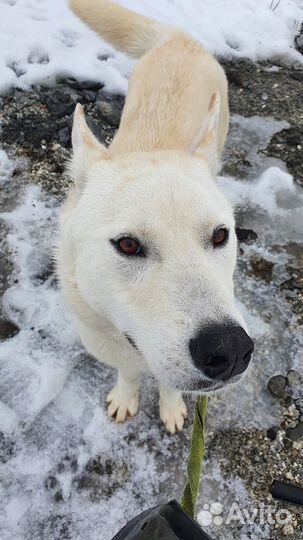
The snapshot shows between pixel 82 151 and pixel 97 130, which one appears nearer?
pixel 82 151

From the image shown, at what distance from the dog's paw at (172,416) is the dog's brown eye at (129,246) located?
4.69 feet

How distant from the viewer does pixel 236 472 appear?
2.97 m

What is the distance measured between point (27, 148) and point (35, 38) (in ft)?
4.94

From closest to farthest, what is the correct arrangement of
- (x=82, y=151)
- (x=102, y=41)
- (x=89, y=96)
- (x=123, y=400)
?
(x=82, y=151)
(x=123, y=400)
(x=89, y=96)
(x=102, y=41)

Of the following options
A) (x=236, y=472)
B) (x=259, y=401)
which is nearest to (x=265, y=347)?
(x=259, y=401)

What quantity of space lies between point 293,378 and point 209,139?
173 centimetres

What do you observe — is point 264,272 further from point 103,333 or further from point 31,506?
point 31,506

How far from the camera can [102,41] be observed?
5012 millimetres

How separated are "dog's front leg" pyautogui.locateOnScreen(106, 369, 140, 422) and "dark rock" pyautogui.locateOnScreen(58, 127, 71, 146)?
2.33 meters

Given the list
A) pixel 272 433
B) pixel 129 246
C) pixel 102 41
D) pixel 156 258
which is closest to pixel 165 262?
pixel 156 258

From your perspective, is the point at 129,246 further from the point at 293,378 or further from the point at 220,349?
the point at 293,378

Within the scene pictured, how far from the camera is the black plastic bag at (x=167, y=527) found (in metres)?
1.61

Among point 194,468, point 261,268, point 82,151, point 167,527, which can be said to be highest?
point 82,151

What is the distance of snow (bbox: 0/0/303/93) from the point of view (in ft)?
16.4
